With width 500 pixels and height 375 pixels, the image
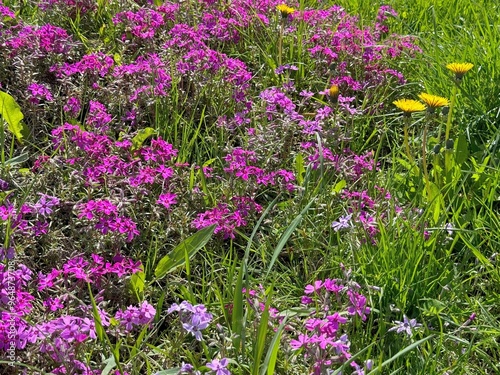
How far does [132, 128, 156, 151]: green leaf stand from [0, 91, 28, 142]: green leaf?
19.1 inches

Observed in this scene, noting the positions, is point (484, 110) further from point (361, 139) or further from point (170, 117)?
point (170, 117)

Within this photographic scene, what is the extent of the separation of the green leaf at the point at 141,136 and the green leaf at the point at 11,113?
0.49m

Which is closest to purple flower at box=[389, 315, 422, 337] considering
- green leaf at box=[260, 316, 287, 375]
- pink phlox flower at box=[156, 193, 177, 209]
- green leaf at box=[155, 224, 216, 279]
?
green leaf at box=[260, 316, 287, 375]

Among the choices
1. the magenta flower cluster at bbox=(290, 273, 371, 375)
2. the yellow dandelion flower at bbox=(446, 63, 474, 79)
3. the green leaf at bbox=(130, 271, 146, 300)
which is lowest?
the green leaf at bbox=(130, 271, 146, 300)

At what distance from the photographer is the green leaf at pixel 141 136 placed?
113 inches

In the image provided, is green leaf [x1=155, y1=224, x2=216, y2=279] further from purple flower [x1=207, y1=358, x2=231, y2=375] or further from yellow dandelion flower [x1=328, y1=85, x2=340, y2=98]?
yellow dandelion flower [x1=328, y1=85, x2=340, y2=98]

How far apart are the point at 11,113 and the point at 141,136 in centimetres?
55

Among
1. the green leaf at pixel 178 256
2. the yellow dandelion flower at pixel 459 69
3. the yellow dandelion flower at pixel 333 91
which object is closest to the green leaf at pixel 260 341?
the green leaf at pixel 178 256

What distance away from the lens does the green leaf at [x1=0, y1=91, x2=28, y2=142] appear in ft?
9.40

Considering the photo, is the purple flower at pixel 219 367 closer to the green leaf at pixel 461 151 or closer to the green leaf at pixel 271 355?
the green leaf at pixel 271 355

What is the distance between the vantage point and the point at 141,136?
2.90 m

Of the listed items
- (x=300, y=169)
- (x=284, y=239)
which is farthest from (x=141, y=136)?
(x=284, y=239)

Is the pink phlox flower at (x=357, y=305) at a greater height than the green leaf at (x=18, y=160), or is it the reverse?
the green leaf at (x=18, y=160)

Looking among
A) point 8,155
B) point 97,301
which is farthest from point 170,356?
point 8,155
